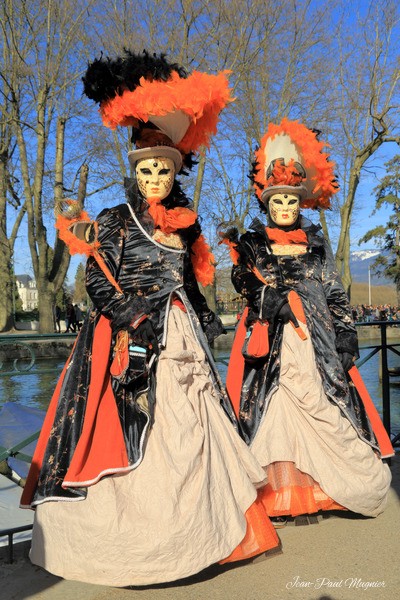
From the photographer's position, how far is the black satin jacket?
312 centimetres

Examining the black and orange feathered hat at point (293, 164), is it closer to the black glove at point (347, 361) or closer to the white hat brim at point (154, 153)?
the white hat brim at point (154, 153)

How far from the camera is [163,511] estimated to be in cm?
221

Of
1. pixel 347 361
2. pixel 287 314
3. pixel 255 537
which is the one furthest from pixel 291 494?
pixel 287 314

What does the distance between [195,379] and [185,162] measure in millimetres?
1184

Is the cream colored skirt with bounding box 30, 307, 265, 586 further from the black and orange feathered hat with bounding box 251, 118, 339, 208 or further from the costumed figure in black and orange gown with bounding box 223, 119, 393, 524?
the black and orange feathered hat with bounding box 251, 118, 339, 208

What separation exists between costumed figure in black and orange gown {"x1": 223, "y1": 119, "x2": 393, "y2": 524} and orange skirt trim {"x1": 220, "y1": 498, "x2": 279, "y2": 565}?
467 mm

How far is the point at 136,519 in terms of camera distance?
2.22 m

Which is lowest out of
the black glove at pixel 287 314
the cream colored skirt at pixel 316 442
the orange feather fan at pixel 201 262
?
the cream colored skirt at pixel 316 442

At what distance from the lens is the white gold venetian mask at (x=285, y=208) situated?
3457 millimetres

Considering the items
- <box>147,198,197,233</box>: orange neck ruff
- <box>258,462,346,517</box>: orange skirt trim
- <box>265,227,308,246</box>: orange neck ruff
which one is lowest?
<box>258,462,346,517</box>: orange skirt trim

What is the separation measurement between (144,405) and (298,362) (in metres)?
1.03

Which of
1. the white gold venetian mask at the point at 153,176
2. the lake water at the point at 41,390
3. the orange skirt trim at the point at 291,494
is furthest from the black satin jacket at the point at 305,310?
the lake water at the point at 41,390

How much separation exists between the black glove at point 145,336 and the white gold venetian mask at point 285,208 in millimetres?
1339

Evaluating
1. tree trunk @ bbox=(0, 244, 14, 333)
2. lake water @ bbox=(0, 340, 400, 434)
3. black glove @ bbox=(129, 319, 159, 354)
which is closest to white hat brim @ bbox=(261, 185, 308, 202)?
black glove @ bbox=(129, 319, 159, 354)
